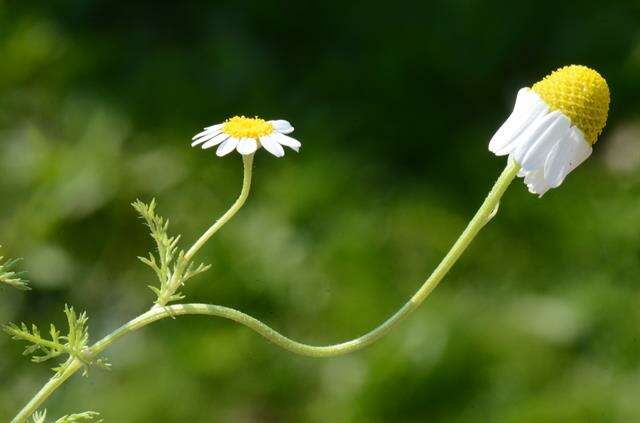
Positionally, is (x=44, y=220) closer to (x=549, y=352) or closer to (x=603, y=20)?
(x=549, y=352)

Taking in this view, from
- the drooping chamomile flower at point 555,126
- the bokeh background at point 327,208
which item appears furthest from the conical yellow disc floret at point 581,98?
the bokeh background at point 327,208

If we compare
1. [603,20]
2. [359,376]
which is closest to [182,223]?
[359,376]

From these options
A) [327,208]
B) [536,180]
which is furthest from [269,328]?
[327,208]

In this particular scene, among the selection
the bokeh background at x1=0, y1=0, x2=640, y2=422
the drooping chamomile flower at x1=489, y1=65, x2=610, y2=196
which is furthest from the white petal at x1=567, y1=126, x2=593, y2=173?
the bokeh background at x1=0, y1=0, x2=640, y2=422

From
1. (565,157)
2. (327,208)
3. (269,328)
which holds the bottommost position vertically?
(269,328)

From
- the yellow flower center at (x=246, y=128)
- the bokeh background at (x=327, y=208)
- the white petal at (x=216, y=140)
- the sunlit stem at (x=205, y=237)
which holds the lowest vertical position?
the sunlit stem at (x=205, y=237)

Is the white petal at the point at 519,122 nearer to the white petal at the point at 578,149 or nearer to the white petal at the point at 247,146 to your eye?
the white petal at the point at 578,149

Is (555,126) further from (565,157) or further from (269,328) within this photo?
(269,328)

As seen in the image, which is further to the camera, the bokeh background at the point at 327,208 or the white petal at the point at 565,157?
the bokeh background at the point at 327,208

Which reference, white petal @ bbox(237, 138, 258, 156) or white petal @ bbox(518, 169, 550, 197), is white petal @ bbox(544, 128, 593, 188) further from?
white petal @ bbox(237, 138, 258, 156)
